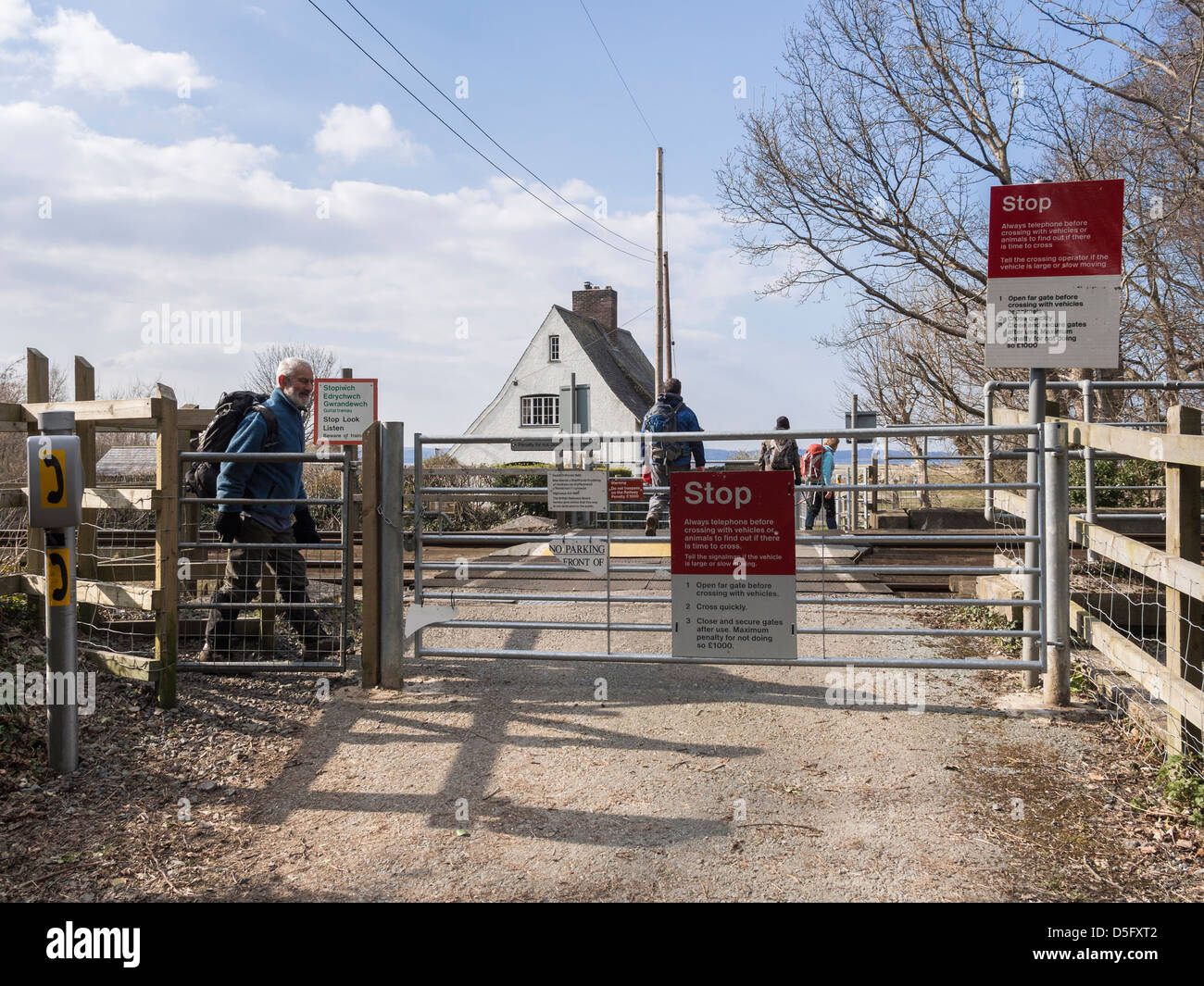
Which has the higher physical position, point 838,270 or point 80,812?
point 838,270

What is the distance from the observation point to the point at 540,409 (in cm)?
4697

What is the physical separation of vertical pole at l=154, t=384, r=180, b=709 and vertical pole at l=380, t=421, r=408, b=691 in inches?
45.3

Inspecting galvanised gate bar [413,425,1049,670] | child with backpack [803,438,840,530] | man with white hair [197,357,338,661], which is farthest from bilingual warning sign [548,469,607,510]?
child with backpack [803,438,840,530]

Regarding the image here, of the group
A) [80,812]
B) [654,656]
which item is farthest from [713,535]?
[80,812]

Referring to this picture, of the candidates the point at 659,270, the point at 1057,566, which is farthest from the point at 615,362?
the point at 1057,566

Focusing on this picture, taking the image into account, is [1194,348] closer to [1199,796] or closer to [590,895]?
[1199,796]

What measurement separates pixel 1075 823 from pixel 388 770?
330 cm

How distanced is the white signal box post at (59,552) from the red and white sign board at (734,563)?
3.18 m

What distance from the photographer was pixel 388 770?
5.16m

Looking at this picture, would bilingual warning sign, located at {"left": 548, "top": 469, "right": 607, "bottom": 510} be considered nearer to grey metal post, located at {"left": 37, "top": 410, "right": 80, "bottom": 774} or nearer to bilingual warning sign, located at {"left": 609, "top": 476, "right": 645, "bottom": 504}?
bilingual warning sign, located at {"left": 609, "top": 476, "right": 645, "bottom": 504}

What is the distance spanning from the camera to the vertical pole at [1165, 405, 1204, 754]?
4.87 meters

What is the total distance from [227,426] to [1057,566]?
553 cm

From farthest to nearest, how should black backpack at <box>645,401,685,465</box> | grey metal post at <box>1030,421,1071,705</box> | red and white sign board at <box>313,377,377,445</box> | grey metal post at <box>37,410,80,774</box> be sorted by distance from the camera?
red and white sign board at <box>313,377,377,445</box> → black backpack at <box>645,401,685,465</box> → grey metal post at <box>1030,421,1071,705</box> → grey metal post at <box>37,410,80,774</box>

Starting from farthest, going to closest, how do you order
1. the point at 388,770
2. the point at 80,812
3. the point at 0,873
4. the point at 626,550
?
the point at 626,550 < the point at 388,770 < the point at 80,812 < the point at 0,873
